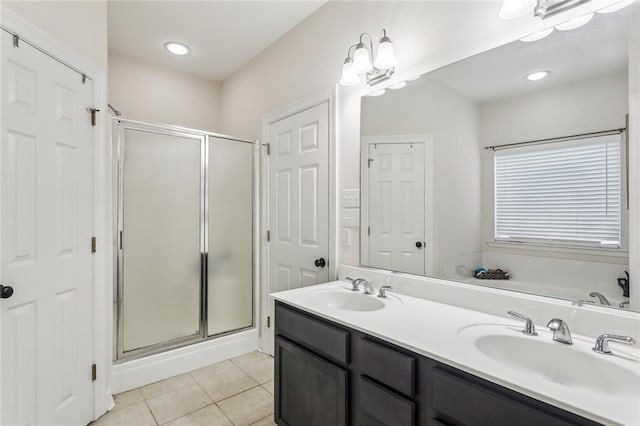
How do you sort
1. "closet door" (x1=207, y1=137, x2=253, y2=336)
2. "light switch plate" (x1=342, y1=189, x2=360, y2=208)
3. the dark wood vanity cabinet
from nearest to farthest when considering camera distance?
1. the dark wood vanity cabinet
2. "light switch plate" (x1=342, y1=189, x2=360, y2=208)
3. "closet door" (x1=207, y1=137, x2=253, y2=336)

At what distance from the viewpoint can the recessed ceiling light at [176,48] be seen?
2854 millimetres

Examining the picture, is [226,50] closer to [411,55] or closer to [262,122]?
[262,122]

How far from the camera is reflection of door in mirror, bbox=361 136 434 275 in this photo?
1.78 m

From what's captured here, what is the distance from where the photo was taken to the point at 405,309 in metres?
1.52

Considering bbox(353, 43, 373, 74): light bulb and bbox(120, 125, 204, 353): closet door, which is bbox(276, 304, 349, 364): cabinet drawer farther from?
bbox(353, 43, 373, 74): light bulb

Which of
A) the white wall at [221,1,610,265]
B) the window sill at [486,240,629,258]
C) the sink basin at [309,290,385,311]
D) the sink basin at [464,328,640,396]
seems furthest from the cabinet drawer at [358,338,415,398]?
the white wall at [221,1,610,265]

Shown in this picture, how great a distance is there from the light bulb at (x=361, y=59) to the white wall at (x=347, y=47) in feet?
0.62

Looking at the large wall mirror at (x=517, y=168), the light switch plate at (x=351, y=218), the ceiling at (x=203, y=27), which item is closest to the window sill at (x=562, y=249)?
the large wall mirror at (x=517, y=168)

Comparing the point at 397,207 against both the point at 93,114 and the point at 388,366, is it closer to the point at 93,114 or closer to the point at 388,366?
the point at 388,366

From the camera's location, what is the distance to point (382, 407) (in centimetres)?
120

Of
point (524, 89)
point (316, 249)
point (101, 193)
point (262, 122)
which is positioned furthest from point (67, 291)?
point (524, 89)

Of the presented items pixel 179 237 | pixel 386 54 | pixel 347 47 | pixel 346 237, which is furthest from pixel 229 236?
pixel 386 54

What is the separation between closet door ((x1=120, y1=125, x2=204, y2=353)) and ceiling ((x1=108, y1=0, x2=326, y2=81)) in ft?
2.93

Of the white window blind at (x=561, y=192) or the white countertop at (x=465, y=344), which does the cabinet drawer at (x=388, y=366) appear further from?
the white window blind at (x=561, y=192)
